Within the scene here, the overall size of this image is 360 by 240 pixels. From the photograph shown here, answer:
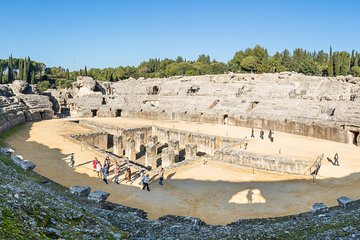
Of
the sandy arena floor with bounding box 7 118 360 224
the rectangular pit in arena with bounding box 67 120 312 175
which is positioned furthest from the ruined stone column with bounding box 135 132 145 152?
the sandy arena floor with bounding box 7 118 360 224

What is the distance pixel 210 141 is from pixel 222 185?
9.55m

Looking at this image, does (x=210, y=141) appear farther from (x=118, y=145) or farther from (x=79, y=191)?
(x=79, y=191)

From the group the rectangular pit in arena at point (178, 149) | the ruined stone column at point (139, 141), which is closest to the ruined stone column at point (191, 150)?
the rectangular pit in arena at point (178, 149)

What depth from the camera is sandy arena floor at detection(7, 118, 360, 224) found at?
11828 mm

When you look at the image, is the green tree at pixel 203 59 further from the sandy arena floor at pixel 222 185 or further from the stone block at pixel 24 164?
the stone block at pixel 24 164

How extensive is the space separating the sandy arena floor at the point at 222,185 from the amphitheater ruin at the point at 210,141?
4 cm

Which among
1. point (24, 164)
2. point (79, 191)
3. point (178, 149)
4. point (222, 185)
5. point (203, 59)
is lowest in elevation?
point (222, 185)

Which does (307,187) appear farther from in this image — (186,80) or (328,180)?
(186,80)

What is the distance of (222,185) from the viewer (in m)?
14.6

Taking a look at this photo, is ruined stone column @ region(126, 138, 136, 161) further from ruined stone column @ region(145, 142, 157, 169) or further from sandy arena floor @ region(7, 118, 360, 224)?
sandy arena floor @ region(7, 118, 360, 224)

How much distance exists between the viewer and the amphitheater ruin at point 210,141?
13141mm

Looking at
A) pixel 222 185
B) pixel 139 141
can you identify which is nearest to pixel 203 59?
pixel 139 141

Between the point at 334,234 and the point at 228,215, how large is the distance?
5.22m

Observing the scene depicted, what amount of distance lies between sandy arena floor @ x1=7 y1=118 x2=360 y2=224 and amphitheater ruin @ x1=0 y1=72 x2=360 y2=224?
0.04 meters
